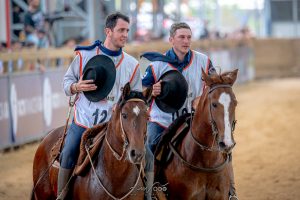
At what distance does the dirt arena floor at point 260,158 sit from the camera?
33.1 feet

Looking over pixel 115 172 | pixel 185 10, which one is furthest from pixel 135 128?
pixel 185 10

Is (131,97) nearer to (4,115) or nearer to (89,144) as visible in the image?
(89,144)

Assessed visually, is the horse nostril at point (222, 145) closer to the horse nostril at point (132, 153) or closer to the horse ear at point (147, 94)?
the horse ear at point (147, 94)

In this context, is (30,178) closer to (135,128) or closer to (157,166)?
(157,166)

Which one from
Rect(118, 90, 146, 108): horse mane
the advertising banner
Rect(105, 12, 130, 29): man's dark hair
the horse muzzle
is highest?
Rect(105, 12, 130, 29): man's dark hair

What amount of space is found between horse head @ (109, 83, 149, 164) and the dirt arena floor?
3910 mm

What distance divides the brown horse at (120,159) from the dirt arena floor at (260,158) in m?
3.50

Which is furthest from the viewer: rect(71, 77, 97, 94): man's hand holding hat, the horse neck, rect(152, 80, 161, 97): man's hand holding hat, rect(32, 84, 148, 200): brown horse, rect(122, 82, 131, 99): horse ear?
rect(152, 80, 161, 97): man's hand holding hat

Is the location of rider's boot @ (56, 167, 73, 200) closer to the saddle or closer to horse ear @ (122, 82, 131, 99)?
the saddle

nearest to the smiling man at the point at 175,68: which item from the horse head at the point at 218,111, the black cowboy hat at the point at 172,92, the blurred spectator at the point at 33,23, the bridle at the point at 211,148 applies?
the black cowboy hat at the point at 172,92

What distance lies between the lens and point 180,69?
24.7ft

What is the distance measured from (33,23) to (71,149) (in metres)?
10.1

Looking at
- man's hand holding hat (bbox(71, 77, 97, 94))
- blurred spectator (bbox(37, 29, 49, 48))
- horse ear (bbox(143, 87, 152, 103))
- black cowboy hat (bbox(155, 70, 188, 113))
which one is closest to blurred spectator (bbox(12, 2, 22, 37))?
blurred spectator (bbox(37, 29, 49, 48))

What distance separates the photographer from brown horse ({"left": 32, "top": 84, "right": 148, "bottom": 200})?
18.7ft
